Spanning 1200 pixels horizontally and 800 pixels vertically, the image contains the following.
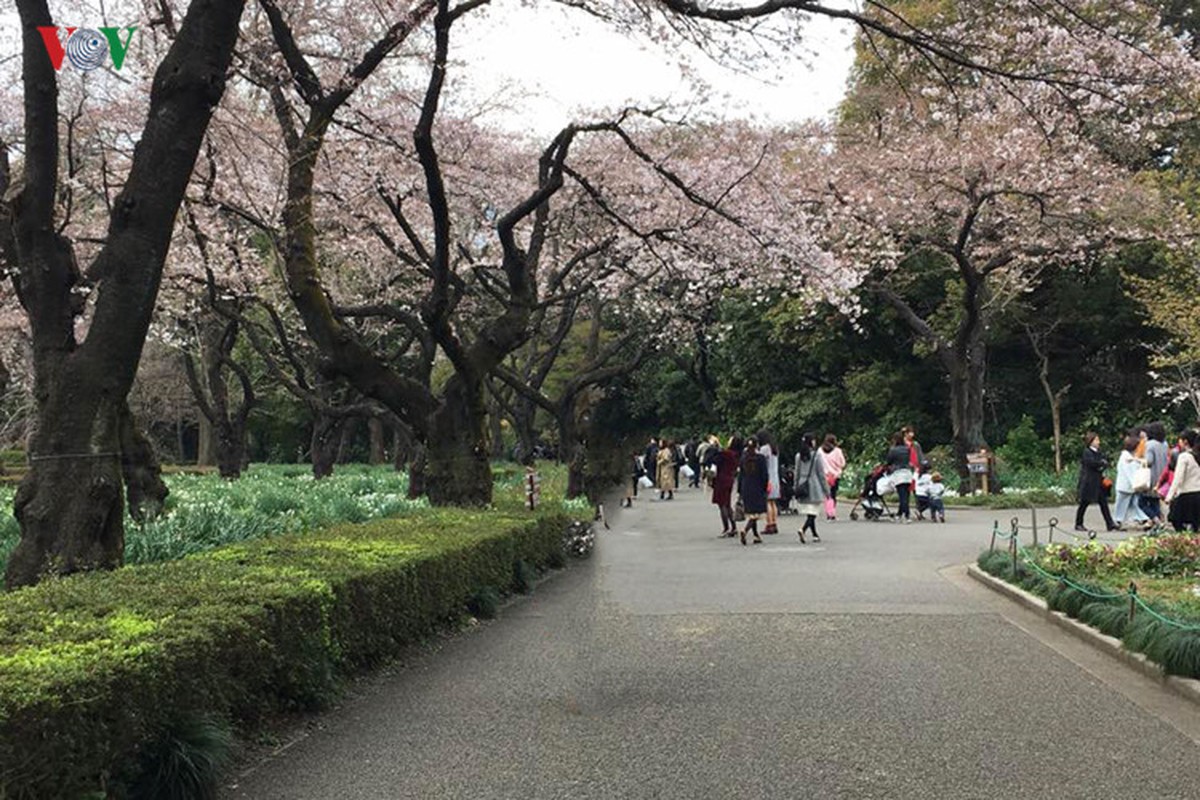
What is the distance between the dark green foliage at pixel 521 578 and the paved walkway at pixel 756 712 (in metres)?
0.84

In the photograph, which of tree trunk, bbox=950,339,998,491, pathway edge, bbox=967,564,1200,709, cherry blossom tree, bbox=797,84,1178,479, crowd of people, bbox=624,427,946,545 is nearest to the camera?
pathway edge, bbox=967,564,1200,709

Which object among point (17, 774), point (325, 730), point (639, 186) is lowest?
point (325, 730)

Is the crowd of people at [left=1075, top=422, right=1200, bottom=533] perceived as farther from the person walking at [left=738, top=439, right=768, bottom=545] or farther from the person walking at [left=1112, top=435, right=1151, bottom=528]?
the person walking at [left=738, top=439, right=768, bottom=545]

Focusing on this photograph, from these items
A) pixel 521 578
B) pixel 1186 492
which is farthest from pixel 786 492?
pixel 521 578

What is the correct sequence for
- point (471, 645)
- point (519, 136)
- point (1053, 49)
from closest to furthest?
point (471, 645) < point (1053, 49) < point (519, 136)

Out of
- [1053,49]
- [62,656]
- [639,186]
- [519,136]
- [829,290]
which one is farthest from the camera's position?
[519,136]

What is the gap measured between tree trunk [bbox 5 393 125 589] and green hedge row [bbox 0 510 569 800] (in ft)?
1.84

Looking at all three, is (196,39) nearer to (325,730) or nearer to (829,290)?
(325,730)

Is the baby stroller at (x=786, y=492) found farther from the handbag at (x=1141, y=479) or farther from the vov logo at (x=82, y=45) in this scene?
the vov logo at (x=82, y=45)

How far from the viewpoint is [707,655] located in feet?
23.5

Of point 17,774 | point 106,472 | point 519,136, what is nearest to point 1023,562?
point 106,472

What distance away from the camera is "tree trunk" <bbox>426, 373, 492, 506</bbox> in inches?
518

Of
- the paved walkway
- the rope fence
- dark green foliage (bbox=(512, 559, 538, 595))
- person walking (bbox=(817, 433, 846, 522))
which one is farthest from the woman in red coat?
the paved walkway

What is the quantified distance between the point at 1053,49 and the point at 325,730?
50.4ft
